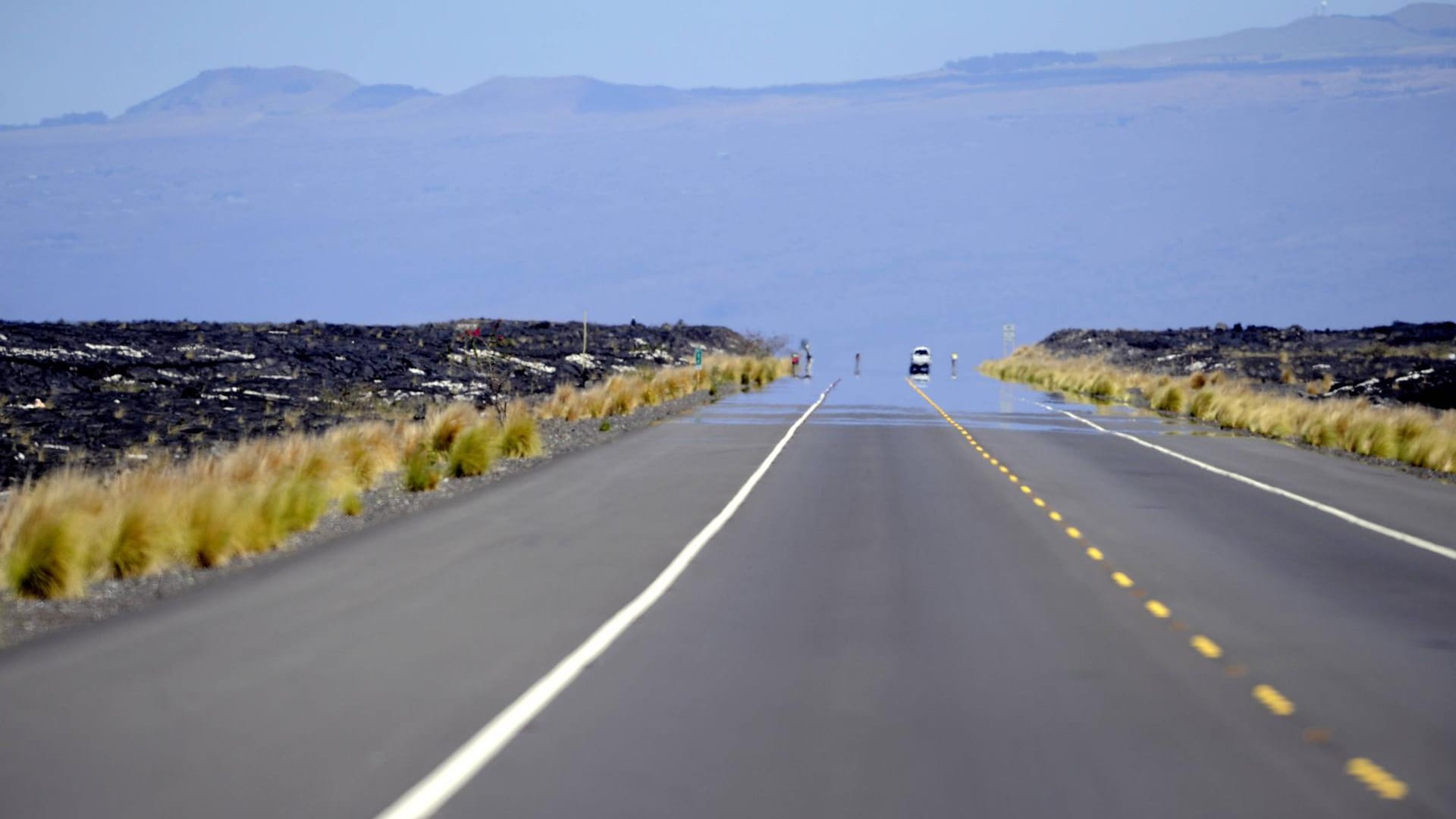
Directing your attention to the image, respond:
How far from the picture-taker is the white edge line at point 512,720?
6.65 meters

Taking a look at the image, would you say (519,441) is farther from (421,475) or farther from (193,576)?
(193,576)

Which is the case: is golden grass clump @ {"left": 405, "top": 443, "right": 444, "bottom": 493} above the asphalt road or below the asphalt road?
below

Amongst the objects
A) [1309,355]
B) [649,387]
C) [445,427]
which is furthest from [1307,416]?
[1309,355]

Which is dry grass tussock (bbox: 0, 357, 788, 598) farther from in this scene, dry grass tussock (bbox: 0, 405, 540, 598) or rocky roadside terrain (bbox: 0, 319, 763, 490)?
rocky roadside terrain (bbox: 0, 319, 763, 490)

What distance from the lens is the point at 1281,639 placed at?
10.9 metres

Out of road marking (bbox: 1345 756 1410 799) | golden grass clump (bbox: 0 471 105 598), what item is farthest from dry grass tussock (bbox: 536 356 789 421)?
road marking (bbox: 1345 756 1410 799)

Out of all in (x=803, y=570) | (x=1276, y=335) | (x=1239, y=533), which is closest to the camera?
(x=803, y=570)

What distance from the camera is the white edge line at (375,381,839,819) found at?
6652 millimetres

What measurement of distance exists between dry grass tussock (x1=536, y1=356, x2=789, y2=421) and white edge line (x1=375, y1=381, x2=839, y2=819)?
25.0 metres

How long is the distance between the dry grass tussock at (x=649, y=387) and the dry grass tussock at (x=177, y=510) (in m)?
16.3

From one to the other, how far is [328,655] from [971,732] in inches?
157

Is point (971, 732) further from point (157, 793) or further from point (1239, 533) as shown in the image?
point (1239, 533)

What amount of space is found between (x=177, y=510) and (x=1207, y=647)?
29.3ft

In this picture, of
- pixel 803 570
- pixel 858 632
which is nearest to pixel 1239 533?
pixel 803 570
